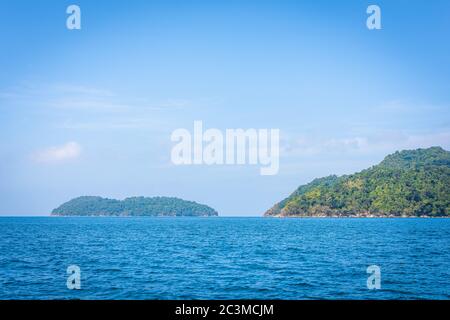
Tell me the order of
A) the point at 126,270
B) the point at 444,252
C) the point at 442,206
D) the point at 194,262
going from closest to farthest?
the point at 126,270, the point at 194,262, the point at 444,252, the point at 442,206

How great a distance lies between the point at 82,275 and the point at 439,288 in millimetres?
23346

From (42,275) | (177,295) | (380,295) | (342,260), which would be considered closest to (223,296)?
(177,295)

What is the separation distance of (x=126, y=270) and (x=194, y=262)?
7376mm

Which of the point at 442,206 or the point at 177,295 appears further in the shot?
the point at 442,206

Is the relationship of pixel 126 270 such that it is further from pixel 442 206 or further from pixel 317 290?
pixel 442 206

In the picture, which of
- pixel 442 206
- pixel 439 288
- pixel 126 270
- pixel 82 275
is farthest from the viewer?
pixel 442 206

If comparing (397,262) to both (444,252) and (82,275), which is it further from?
(82,275)

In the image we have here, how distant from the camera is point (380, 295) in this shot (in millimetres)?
24000

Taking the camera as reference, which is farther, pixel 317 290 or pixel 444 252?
pixel 444 252

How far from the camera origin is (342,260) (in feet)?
136

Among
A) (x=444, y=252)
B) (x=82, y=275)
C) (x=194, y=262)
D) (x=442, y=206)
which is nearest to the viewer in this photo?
(x=82, y=275)
